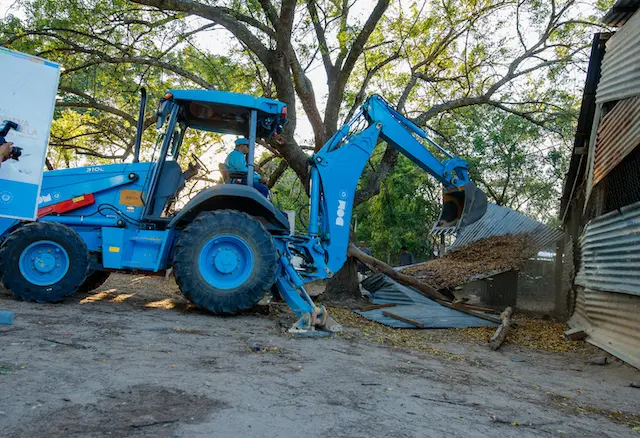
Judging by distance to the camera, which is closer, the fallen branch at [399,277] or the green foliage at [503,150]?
the fallen branch at [399,277]

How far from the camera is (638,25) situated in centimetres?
680

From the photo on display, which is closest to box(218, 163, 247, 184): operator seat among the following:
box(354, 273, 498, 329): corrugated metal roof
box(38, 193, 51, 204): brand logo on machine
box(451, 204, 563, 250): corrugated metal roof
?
box(38, 193, 51, 204): brand logo on machine

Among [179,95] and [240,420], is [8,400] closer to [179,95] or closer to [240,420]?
[240,420]

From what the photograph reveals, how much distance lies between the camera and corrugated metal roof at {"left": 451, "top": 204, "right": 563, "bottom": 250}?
1261cm

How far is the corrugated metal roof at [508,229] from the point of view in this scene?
41.4 ft

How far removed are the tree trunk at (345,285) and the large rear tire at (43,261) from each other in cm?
542

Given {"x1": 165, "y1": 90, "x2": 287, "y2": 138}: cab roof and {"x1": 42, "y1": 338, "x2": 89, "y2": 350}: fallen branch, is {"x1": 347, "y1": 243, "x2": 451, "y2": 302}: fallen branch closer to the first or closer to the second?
{"x1": 165, "y1": 90, "x2": 287, "y2": 138}: cab roof

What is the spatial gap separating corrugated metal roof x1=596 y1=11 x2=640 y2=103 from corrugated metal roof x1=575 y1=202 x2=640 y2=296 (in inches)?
63.2

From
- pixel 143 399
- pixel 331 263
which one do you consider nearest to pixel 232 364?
pixel 143 399

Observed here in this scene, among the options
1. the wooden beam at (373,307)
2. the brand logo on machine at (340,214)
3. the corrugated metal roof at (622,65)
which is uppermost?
the corrugated metal roof at (622,65)

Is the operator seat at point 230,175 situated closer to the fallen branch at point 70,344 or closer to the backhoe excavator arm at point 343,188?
the backhoe excavator arm at point 343,188

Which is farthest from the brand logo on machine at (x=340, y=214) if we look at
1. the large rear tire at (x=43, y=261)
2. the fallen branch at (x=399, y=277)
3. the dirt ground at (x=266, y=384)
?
the large rear tire at (x=43, y=261)

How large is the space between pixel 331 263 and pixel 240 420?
509cm

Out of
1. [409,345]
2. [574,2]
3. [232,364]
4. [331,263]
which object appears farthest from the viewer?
[574,2]
